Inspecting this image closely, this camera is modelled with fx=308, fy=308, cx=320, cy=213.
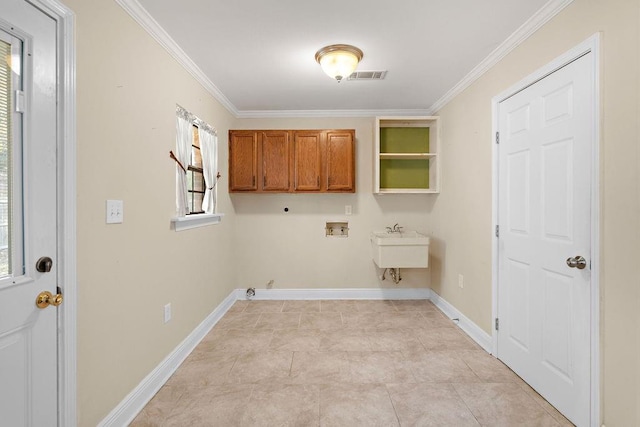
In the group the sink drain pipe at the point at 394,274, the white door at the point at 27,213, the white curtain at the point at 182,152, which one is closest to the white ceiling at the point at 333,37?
the white curtain at the point at 182,152

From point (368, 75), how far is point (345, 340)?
2.57 metres

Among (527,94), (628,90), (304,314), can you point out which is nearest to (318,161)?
(304,314)

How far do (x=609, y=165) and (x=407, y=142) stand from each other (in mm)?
2729

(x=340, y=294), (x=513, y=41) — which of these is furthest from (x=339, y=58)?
(x=340, y=294)

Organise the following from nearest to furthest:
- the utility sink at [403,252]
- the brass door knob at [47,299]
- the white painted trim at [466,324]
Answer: the brass door knob at [47,299] < the white painted trim at [466,324] < the utility sink at [403,252]

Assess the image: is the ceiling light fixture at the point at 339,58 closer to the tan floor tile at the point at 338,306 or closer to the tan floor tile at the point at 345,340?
the tan floor tile at the point at 345,340

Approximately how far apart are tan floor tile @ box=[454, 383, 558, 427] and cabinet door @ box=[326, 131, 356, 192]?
8.14 feet

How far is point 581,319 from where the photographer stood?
176cm

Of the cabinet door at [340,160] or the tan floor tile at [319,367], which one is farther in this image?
the cabinet door at [340,160]

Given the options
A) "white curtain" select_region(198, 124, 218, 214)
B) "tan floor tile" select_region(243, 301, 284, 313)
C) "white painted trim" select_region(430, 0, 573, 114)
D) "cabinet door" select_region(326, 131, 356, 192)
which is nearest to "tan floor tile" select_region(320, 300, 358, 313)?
"tan floor tile" select_region(243, 301, 284, 313)

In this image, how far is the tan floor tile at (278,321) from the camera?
330cm

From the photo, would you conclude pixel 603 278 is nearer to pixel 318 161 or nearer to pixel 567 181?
pixel 567 181

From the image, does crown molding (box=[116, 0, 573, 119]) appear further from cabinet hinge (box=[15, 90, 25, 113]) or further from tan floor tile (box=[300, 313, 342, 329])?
tan floor tile (box=[300, 313, 342, 329])

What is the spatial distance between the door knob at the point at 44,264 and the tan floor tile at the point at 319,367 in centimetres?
168
